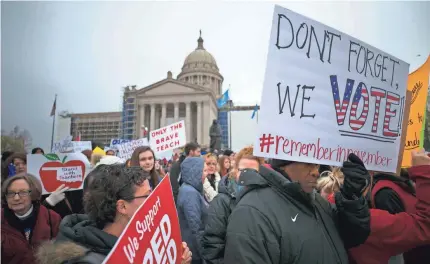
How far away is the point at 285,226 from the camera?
1.56m

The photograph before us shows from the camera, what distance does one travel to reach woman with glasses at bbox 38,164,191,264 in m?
1.44

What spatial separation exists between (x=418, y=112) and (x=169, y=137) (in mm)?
6330

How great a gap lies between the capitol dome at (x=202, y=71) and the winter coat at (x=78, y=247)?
73.1 meters

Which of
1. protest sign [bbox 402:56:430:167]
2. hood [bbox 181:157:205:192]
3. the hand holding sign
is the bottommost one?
hood [bbox 181:157:205:192]

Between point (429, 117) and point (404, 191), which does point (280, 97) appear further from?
point (429, 117)

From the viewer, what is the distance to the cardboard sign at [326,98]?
1.69 meters

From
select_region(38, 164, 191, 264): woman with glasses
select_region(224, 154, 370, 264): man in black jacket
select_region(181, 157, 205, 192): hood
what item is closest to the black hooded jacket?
select_region(224, 154, 370, 264): man in black jacket

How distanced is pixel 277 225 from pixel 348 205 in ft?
1.51

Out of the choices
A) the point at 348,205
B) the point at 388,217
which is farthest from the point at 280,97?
the point at 388,217

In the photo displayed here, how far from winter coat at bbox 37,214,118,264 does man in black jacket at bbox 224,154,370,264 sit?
0.57m

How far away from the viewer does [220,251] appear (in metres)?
2.20

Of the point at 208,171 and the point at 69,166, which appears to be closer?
the point at 208,171

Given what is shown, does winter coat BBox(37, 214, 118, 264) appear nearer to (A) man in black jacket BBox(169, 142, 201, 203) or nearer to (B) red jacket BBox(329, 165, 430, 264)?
(B) red jacket BBox(329, 165, 430, 264)

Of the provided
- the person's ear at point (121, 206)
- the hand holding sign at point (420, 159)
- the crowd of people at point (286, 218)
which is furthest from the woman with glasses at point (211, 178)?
the hand holding sign at point (420, 159)
